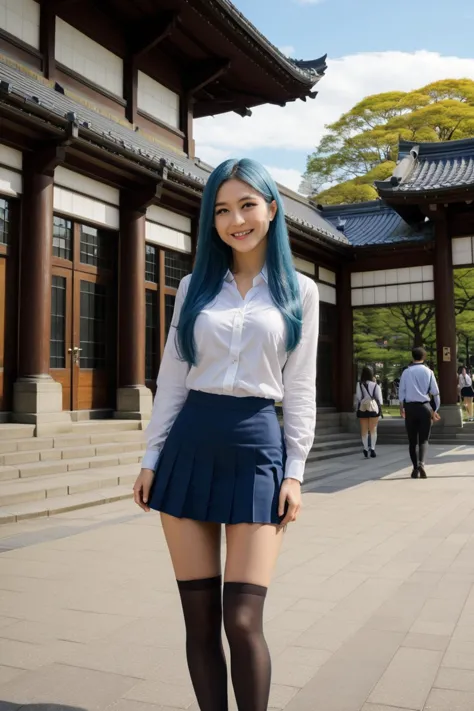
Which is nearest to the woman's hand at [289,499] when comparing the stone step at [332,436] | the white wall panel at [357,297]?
the stone step at [332,436]

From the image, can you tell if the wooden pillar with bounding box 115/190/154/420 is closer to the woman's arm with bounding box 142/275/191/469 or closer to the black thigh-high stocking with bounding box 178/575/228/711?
the woman's arm with bounding box 142/275/191/469

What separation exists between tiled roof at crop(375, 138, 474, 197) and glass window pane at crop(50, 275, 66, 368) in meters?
9.10

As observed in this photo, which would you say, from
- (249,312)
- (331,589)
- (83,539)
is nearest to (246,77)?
(83,539)

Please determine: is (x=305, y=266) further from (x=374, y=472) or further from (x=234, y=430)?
(x=234, y=430)

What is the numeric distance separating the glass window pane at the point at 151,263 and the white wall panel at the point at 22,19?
13.1ft

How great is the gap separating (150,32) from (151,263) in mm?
4786

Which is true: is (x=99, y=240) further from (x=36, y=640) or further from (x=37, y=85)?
(x=36, y=640)

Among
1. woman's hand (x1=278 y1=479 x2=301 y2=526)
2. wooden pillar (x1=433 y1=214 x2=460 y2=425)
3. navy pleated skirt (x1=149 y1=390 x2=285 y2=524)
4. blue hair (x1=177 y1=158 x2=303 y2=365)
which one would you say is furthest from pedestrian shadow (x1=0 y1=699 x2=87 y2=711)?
wooden pillar (x1=433 y1=214 x2=460 y2=425)

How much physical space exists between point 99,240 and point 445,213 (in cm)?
973

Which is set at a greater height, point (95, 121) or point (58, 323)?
point (95, 121)

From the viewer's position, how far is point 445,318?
57.4 feet

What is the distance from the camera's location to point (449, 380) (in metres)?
17.2

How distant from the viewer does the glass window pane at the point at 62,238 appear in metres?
10.9

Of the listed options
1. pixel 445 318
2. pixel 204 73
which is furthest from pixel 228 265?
pixel 445 318
